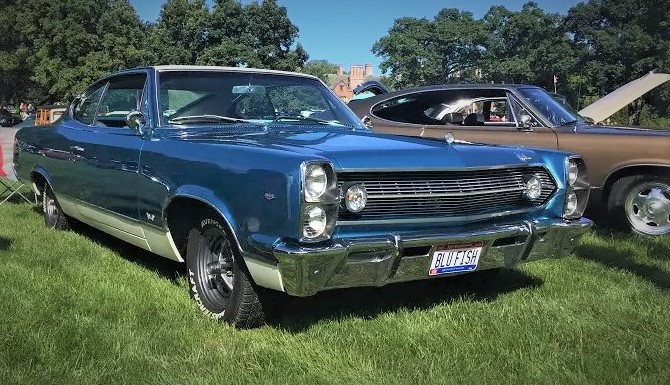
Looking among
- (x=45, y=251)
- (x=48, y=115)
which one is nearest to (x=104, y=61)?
(x=48, y=115)

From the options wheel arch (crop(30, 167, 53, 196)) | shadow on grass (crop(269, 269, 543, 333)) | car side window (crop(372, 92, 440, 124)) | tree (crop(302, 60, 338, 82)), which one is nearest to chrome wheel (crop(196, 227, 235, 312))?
shadow on grass (crop(269, 269, 543, 333))

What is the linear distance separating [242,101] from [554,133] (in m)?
3.57

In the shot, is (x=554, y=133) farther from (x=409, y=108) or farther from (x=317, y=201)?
(x=317, y=201)

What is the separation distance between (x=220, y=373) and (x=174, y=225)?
1287mm

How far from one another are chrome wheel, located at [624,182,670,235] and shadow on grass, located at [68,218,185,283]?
4.50m

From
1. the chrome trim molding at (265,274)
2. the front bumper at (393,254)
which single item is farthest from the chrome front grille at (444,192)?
the chrome trim molding at (265,274)

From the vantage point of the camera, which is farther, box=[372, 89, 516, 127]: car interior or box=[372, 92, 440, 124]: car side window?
box=[372, 92, 440, 124]: car side window

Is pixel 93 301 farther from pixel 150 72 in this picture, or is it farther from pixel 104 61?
pixel 104 61

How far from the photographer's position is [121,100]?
5082 mm

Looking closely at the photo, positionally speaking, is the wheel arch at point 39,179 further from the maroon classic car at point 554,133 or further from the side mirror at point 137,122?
the maroon classic car at point 554,133

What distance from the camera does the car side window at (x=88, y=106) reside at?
547 centimetres

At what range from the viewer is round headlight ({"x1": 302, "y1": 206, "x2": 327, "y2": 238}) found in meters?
2.98

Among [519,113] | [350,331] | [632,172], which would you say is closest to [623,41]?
[519,113]

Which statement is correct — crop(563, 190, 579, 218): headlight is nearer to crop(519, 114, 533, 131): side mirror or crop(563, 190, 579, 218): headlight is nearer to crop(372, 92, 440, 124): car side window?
crop(519, 114, 533, 131): side mirror
